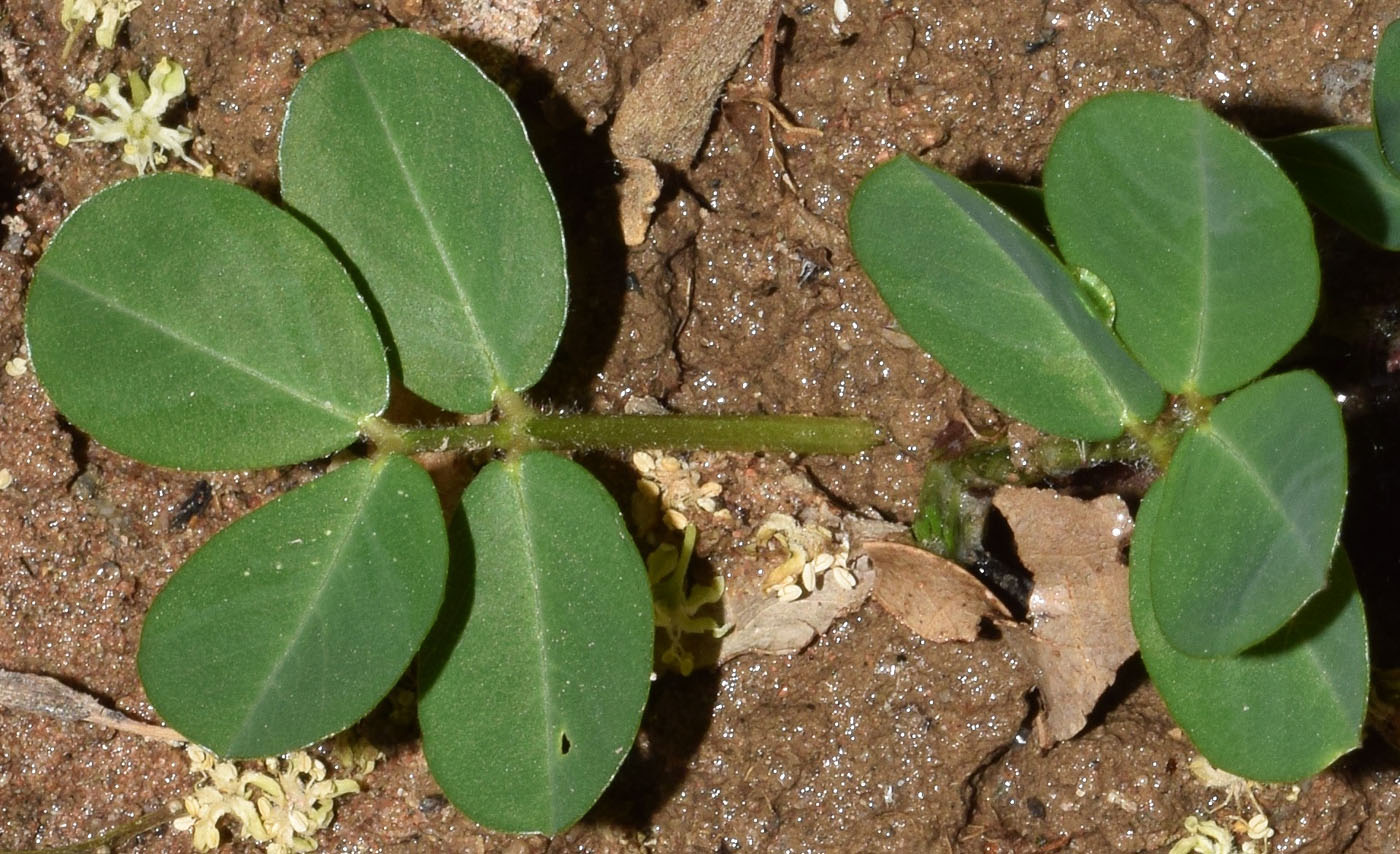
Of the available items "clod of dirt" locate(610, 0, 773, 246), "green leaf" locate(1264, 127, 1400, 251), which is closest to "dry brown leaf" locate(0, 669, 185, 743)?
"clod of dirt" locate(610, 0, 773, 246)

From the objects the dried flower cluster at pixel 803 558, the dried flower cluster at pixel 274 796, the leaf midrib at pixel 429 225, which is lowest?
the dried flower cluster at pixel 274 796

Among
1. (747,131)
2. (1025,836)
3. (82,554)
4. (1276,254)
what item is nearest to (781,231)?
(747,131)

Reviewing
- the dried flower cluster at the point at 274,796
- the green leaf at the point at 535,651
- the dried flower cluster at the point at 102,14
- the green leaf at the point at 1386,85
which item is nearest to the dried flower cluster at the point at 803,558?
the green leaf at the point at 535,651

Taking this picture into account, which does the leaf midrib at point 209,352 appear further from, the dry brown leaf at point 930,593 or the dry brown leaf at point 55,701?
the dry brown leaf at point 930,593

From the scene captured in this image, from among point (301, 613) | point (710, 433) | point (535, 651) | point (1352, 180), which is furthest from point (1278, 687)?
point (301, 613)

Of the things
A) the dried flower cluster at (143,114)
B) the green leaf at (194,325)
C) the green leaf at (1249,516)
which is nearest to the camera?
the green leaf at (1249,516)
